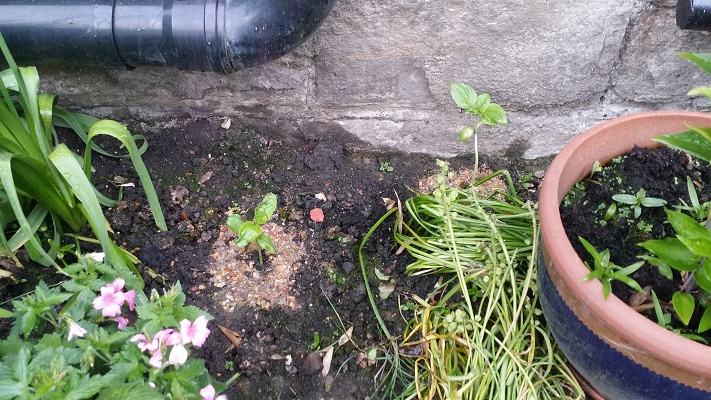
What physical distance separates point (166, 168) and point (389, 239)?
0.83m

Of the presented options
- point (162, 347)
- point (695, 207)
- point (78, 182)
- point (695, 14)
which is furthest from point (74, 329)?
point (695, 14)

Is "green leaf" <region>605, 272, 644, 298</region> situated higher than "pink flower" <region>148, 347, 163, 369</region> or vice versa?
"green leaf" <region>605, 272, 644, 298</region>

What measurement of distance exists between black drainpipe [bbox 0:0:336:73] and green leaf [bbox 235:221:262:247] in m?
0.45

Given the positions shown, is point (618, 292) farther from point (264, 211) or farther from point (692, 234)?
point (264, 211)

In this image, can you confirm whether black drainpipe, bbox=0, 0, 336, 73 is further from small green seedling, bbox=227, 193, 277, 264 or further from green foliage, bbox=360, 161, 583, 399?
green foliage, bbox=360, 161, 583, 399

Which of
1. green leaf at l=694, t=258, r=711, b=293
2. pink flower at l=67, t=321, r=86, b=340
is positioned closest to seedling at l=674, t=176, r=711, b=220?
green leaf at l=694, t=258, r=711, b=293

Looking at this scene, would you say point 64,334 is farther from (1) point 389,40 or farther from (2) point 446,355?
(1) point 389,40

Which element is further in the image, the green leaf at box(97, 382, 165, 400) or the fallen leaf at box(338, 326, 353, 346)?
the fallen leaf at box(338, 326, 353, 346)

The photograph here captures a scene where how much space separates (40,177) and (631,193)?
5.46 ft

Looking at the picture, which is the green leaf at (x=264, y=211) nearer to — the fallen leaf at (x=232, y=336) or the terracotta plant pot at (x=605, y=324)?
the fallen leaf at (x=232, y=336)

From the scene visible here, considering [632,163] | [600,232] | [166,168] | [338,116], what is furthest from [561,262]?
[166,168]

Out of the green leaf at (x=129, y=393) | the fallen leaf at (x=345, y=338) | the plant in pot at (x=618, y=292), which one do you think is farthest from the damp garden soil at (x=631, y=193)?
the green leaf at (x=129, y=393)

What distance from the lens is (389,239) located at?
73.0 inches

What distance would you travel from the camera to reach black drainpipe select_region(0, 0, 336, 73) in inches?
58.4
